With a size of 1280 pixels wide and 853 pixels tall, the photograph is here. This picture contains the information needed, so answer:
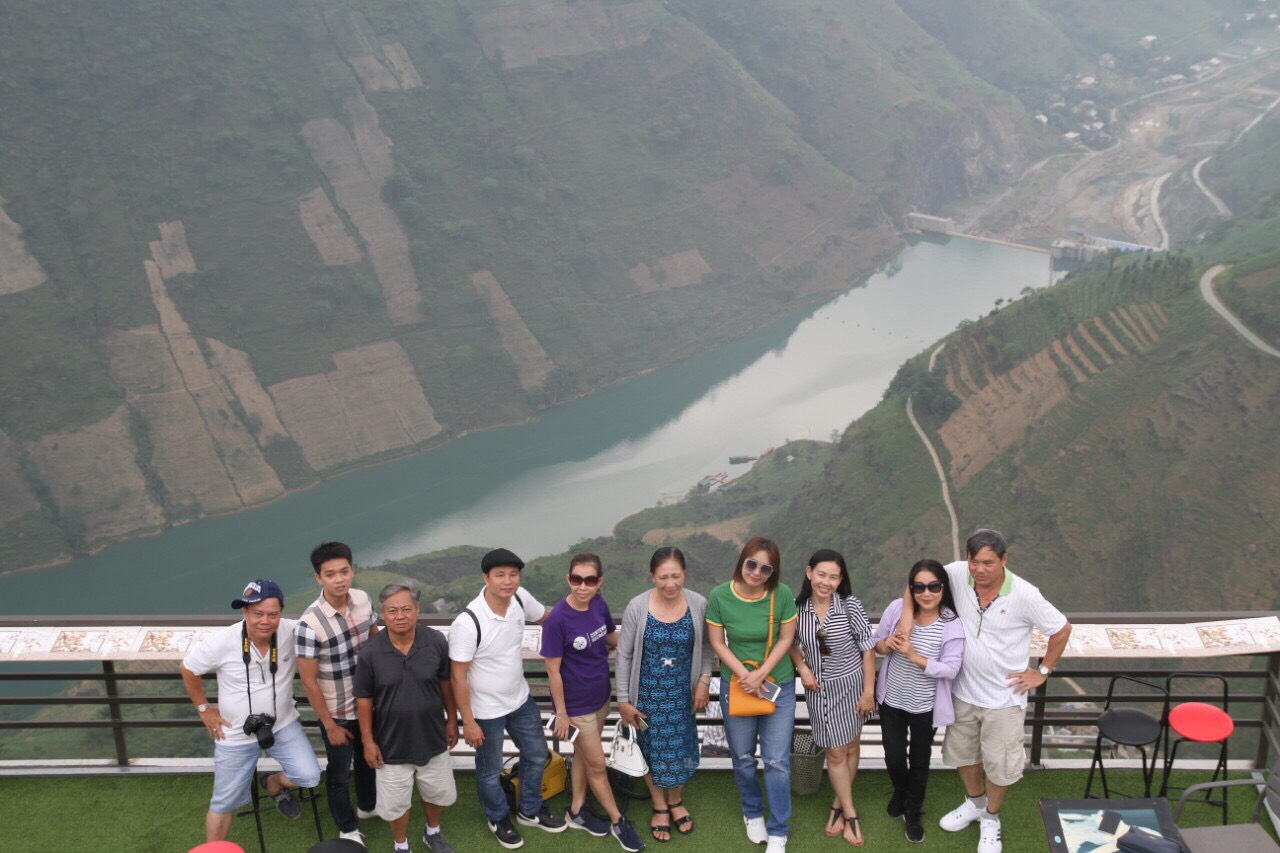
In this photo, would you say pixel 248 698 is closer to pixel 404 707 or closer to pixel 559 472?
pixel 404 707

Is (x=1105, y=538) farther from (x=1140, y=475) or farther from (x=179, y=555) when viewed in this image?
(x=179, y=555)

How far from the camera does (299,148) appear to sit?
2279 inches

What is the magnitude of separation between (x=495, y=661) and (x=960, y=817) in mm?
2241

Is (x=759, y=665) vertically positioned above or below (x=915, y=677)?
above

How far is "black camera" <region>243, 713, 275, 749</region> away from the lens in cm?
457

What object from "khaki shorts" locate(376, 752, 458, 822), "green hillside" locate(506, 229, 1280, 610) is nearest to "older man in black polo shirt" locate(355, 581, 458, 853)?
"khaki shorts" locate(376, 752, 458, 822)

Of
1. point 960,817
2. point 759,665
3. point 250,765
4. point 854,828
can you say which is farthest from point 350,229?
point 960,817

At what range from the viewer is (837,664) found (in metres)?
4.83

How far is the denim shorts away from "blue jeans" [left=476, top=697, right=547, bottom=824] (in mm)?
752

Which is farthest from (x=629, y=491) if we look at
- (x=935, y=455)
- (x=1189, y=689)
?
(x=1189, y=689)

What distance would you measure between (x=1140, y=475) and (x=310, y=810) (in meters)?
29.3

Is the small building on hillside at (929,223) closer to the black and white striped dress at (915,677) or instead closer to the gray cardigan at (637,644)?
the black and white striped dress at (915,677)

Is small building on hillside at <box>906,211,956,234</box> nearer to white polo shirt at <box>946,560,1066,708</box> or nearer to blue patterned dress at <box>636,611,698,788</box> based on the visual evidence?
white polo shirt at <box>946,560,1066,708</box>

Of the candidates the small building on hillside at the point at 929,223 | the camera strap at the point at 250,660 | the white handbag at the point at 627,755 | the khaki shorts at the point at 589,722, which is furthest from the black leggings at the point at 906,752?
the small building on hillside at the point at 929,223
